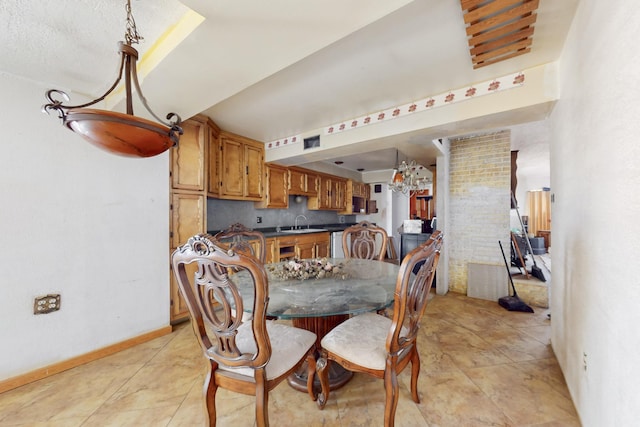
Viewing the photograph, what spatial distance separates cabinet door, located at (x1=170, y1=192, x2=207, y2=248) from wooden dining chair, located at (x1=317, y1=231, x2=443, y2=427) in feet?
6.82

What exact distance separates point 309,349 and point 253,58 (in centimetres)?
174

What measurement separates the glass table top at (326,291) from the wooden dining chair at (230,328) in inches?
7.4

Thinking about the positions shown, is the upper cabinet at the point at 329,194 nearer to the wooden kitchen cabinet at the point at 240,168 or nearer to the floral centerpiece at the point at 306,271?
the wooden kitchen cabinet at the point at 240,168

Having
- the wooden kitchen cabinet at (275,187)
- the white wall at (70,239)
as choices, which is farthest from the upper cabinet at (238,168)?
the white wall at (70,239)

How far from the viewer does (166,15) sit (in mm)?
1325

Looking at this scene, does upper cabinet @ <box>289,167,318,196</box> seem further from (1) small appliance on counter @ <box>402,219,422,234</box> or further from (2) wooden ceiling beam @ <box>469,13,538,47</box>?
(2) wooden ceiling beam @ <box>469,13,538,47</box>

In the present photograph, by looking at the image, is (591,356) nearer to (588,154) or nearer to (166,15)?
(588,154)

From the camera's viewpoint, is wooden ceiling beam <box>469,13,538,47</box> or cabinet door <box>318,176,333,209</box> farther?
cabinet door <box>318,176,333,209</box>

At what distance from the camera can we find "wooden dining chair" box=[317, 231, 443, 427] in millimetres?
1201

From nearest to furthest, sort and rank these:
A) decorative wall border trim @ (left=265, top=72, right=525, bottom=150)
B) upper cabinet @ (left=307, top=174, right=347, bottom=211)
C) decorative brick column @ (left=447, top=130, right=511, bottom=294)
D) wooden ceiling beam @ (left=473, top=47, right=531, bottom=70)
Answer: wooden ceiling beam @ (left=473, top=47, right=531, bottom=70), decorative wall border trim @ (left=265, top=72, right=525, bottom=150), decorative brick column @ (left=447, top=130, right=511, bottom=294), upper cabinet @ (left=307, top=174, right=347, bottom=211)

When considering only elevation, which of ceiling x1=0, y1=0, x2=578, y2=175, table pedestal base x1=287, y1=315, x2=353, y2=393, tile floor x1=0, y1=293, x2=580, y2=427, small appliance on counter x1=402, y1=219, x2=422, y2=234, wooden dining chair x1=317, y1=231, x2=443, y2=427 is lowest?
tile floor x1=0, y1=293, x2=580, y2=427

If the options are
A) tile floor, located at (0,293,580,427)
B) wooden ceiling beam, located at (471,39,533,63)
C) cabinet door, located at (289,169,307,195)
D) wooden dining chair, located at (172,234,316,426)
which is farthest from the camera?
cabinet door, located at (289,169,307,195)

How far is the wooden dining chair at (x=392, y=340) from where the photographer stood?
1201 mm

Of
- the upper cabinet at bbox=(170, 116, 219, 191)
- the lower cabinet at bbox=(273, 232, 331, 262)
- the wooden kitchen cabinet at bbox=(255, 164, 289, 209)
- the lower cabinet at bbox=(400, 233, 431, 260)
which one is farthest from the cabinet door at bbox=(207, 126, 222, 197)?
the lower cabinet at bbox=(400, 233, 431, 260)
